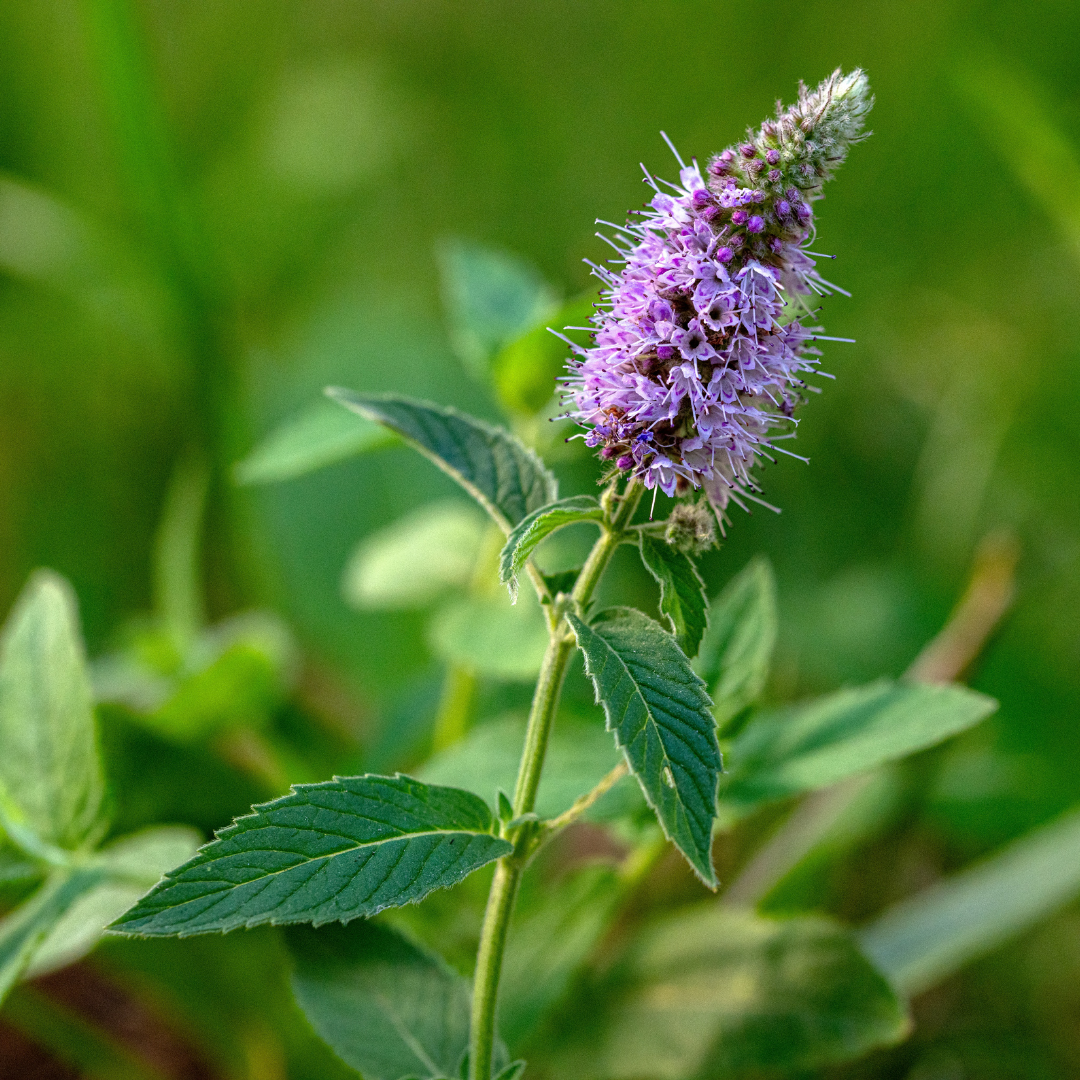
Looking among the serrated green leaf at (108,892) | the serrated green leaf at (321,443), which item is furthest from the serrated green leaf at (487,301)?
the serrated green leaf at (108,892)

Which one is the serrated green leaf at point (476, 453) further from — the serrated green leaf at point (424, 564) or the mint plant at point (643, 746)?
the serrated green leaf at point (424, 564)

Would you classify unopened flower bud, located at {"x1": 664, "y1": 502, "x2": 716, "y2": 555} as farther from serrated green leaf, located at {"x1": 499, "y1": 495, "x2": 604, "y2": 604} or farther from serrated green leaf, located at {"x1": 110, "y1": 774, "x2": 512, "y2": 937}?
serrated green leaf, located at {"x1": 110, "y1": 774, "x2": 512, "y2": 937}

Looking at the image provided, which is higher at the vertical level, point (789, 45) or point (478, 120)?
point (478, 120)

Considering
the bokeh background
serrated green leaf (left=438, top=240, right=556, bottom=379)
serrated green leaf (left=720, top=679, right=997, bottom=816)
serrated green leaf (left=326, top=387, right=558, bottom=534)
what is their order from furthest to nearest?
the bokeh background, serrated green leaf (left=438, top=240, right=556, bottom=379), serrated green leaf (left=720, top=679, right=997, bottom=816), serrated green leaf (left=326, top=387, right=558, bottom=534)

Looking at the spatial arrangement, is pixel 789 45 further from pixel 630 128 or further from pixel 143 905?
pixel 143 905

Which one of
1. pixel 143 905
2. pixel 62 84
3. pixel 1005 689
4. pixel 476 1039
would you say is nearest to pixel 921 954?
pixel 476 1039

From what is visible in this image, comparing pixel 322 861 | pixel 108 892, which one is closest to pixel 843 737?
pixel 322 861

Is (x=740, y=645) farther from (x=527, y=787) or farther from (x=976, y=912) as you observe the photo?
(x=976, y=912)

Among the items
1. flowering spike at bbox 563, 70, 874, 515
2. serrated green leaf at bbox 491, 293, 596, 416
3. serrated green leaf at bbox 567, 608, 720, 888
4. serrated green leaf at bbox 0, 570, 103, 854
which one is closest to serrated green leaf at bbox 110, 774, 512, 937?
serrated green leaf at bbox 567, 608, 720, 888
